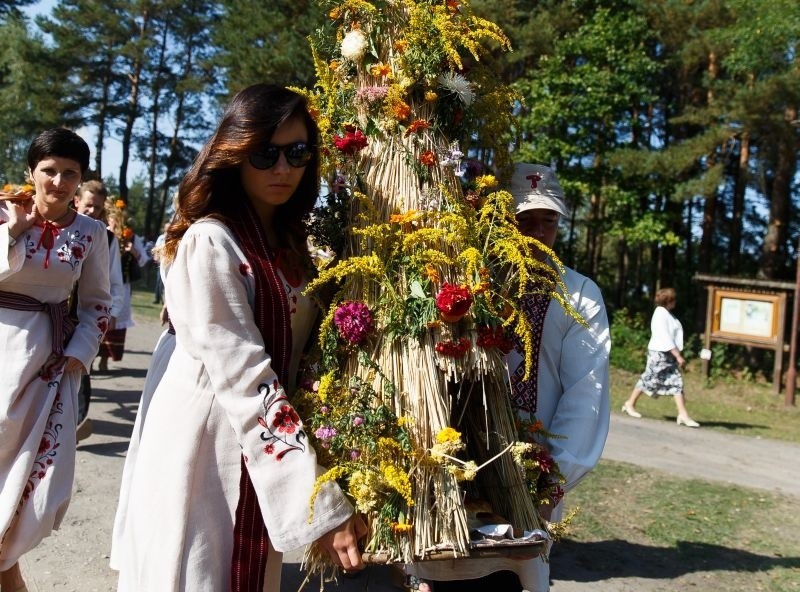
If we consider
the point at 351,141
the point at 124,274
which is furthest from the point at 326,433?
the point at 124,274

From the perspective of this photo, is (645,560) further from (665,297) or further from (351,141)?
(665,297)

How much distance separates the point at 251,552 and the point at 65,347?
195 cm

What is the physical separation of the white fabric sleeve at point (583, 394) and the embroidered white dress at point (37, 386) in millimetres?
2172

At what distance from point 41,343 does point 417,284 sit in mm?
2128

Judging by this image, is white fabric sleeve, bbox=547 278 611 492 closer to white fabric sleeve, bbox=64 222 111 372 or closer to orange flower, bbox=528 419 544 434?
orange flower, bbox=528 419 544 434

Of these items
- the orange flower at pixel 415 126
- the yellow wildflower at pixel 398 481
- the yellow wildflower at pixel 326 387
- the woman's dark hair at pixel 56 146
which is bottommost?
the yellow wildflower at pixel 398 481

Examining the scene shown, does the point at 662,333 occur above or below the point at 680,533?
above

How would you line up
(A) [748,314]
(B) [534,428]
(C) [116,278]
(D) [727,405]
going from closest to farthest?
(B) [534,428], (C) [116,278], (D) [727,405], (A) [748,314]

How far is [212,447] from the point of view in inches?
72.4

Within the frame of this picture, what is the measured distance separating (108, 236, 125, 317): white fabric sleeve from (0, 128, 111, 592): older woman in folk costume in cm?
340

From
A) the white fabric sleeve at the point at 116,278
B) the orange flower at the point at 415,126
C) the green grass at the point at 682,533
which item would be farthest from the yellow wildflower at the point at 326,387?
the white fabric sleeve at the point at 116,278

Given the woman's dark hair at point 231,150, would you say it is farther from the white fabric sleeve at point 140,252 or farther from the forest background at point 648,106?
the forest background at point 648,106

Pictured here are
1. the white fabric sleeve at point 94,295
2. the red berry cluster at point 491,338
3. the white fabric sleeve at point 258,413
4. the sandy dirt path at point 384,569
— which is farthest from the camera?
the sandy dirt path at point 384,569

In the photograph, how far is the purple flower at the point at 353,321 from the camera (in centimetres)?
189
